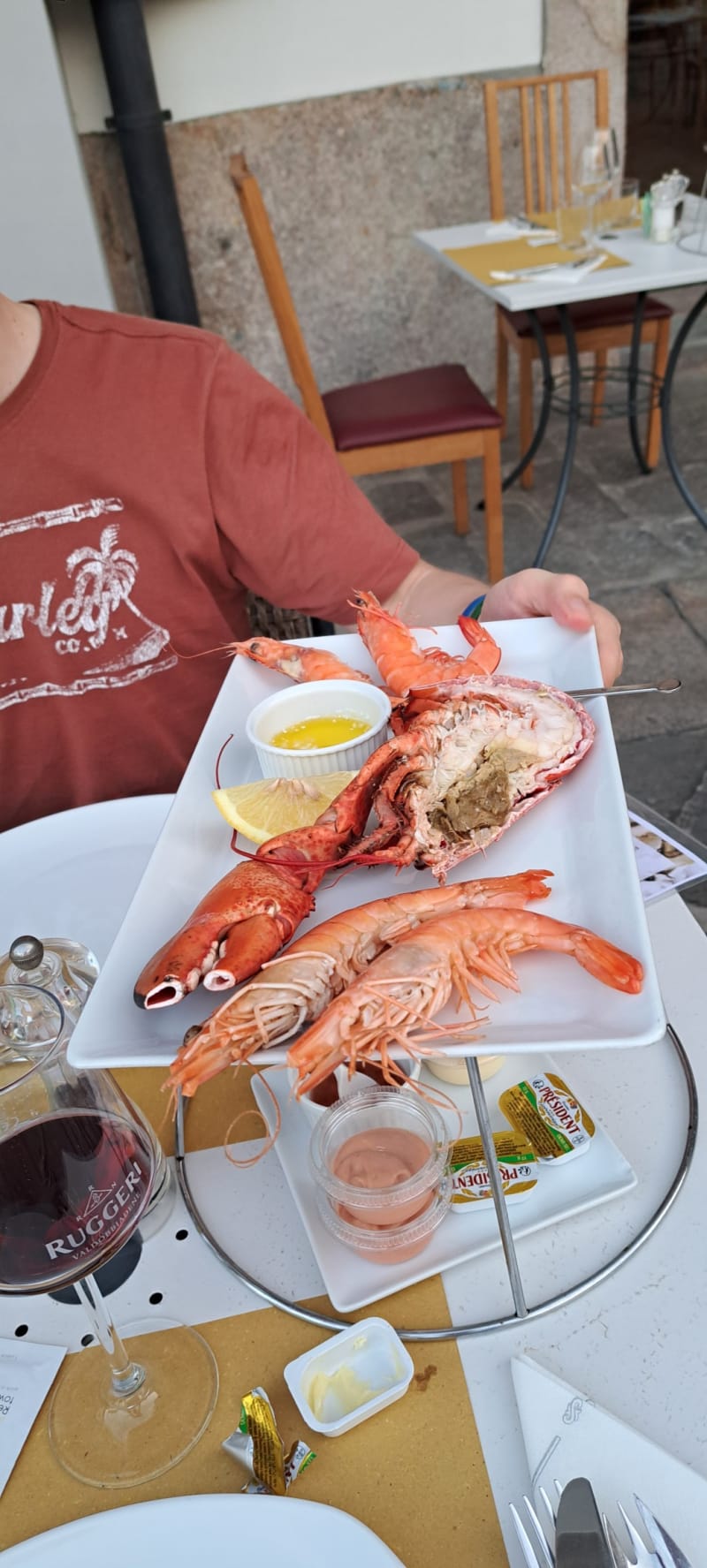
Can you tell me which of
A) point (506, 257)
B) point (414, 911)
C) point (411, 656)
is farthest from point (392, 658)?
point (506, 257)

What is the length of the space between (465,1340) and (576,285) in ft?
10.6

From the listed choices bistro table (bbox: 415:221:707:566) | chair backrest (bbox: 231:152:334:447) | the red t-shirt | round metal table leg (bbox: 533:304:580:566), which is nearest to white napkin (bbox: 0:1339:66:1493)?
the red t-shirt

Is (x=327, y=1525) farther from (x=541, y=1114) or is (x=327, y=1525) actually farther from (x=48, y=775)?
(x=48, y=775)

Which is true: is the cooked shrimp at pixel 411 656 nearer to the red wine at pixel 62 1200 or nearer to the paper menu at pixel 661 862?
the paper menu at pixel 661 862

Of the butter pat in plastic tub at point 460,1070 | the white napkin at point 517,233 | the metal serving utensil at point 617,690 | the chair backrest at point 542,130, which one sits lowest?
the butter pat in plastic tub at point 460,1070

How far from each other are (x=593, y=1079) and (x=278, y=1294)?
1.25ft

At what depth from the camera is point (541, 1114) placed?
3.33ft

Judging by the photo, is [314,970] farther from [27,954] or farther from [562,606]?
[562,606]

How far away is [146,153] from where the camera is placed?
4.27 metres

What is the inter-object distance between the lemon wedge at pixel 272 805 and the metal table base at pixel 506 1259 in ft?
0.86

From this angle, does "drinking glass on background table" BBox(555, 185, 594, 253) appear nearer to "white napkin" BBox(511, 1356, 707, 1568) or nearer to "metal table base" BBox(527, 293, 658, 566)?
"metal table base" BBox(527, 293, 658, 566)

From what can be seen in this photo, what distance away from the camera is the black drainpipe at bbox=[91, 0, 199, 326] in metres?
4.04

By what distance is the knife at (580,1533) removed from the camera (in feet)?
2.18

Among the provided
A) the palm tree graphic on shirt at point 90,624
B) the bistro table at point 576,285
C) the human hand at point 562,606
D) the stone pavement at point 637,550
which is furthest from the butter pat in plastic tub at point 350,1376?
the bistro table at point 576,285
